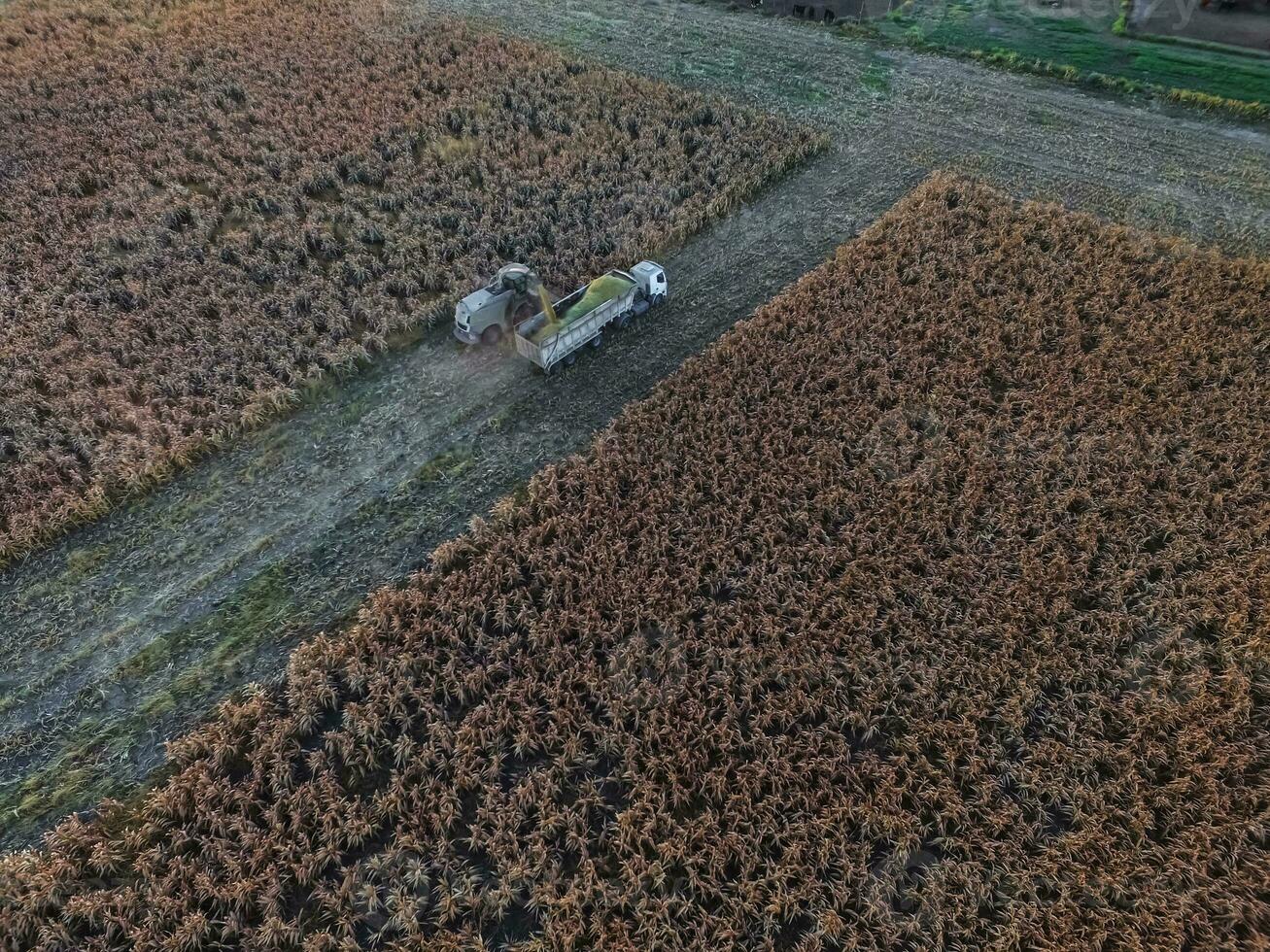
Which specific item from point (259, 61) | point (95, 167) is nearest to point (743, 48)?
point (259, 61)

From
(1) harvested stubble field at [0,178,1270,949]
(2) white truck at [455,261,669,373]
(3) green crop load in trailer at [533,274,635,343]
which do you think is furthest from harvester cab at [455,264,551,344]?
(1) harvested stubble field at [0,178,1270,949]

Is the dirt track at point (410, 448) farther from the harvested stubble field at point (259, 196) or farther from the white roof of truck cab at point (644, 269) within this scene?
the harvested stubble field at point (259, 196)

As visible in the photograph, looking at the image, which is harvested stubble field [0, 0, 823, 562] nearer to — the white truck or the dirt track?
the dirt track

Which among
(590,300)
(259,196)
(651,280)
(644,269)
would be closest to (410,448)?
(590,300)

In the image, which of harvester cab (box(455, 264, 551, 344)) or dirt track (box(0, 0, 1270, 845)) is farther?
harvester cab (box(455, 264, 551, 344))

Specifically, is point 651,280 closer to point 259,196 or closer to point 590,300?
point 590,300

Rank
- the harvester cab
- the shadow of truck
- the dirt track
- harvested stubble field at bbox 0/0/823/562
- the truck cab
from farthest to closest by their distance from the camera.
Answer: the shadow of truck
the truck cab
the harvester cab
harvested stubble field at bbox 0/0/823/562
the dirt track

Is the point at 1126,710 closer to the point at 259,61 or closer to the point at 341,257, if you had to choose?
the point at 341,257

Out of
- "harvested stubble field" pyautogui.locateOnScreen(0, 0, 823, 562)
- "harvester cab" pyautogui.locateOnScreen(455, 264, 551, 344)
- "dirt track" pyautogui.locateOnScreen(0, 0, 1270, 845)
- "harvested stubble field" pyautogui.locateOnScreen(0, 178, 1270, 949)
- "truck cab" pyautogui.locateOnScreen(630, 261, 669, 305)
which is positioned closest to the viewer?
"harvested stubble field" pyautogui.locateOnScreen(0, 178, 1270, 949)
